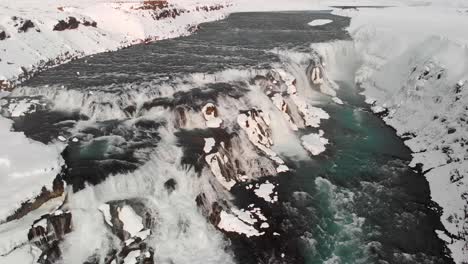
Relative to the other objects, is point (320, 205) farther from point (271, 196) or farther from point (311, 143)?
point (311, 143)

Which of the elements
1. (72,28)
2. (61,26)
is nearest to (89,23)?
(72,28)

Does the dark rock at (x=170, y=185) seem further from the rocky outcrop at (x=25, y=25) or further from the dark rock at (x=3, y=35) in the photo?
the rocky outcrop at (x=25, y=25)

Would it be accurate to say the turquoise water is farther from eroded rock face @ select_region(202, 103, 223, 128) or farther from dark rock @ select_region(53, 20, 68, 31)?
dark rock @ select_region(53, 20, 68, 31)

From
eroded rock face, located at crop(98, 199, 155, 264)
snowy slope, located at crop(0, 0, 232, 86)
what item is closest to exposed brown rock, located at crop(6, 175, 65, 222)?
eroded rock face, located at crop(98, 199, 155, 264)

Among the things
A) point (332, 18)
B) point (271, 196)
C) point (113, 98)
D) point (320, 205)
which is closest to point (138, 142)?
point (113, 98)

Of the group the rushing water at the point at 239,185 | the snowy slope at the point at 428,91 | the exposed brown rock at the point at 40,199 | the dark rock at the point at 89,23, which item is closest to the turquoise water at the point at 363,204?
the rushing water at the point at 239,185
